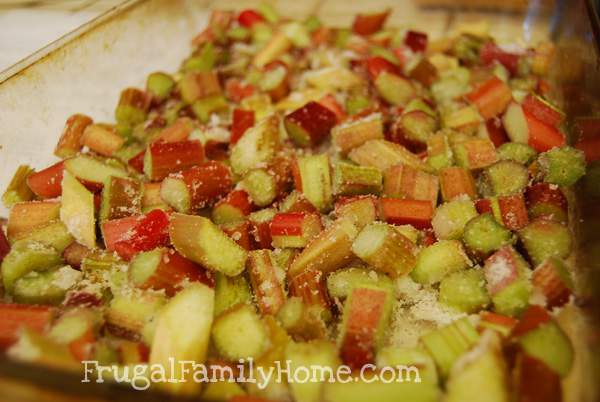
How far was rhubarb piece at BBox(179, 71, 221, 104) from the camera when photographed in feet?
6.32

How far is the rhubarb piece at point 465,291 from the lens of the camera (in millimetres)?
1201

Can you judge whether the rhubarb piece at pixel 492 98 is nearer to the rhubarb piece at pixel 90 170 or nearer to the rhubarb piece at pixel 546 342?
the rhubarb piece at pixel 546 342

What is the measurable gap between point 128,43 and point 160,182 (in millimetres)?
727

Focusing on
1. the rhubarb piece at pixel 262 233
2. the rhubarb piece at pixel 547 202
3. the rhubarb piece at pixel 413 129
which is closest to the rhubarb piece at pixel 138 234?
the rhubarb piece at pixel 262 233

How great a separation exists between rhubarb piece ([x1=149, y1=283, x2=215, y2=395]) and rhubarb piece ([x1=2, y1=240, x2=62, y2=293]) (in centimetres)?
41

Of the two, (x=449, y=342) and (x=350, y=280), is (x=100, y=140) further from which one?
(x=449, y=342)

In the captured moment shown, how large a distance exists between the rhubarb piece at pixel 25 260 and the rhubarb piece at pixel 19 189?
8.8 inches

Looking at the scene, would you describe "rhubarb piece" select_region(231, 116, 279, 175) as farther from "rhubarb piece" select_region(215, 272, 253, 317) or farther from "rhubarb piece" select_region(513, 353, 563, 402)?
"rhubarb piece" select_region(513, 353, 563, 402)

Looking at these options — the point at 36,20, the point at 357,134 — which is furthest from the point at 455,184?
the point at 36,20

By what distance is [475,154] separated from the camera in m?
1.55

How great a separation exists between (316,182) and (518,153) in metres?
0.57

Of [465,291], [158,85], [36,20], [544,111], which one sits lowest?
[465,291]

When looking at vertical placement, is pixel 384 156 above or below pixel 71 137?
below

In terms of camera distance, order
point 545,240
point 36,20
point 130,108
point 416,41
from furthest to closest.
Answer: point 36,20 → point 416,41 → point 130,108 → point 545,240
